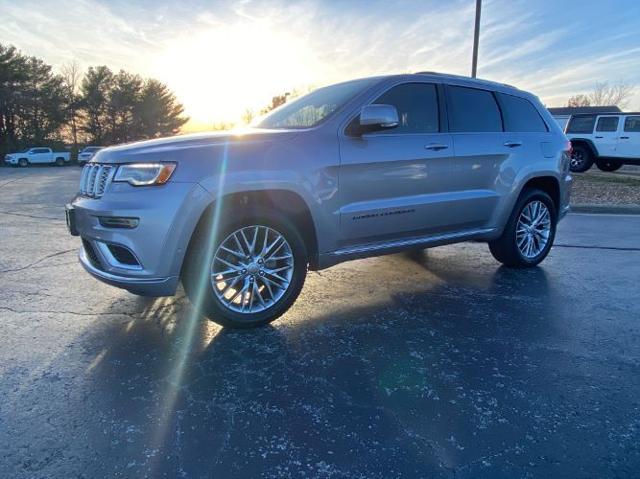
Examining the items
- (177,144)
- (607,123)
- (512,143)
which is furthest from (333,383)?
(607,123)

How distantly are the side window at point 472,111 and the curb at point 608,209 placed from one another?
5991 mm

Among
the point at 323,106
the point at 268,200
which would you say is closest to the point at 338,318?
the point at 268,200

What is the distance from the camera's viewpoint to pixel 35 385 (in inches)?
105

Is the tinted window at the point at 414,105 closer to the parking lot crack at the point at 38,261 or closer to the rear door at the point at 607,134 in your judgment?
the parking lot crack at the point at 38,261

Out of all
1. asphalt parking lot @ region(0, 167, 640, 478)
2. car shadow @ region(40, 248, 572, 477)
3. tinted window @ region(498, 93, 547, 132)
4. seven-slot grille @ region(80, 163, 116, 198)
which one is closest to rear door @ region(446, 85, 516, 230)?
tinted window @ region(498, 93, 547, 132)

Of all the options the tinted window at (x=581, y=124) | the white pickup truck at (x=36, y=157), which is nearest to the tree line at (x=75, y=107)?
the white pickup truck at (x=36, y=157)

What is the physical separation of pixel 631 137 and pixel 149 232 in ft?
59.9

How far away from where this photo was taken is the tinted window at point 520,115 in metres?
4.85

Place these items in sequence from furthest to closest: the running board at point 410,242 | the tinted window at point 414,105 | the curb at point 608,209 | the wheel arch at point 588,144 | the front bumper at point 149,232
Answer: the wheel arch at point 588,144 → the curb at point 608,209 → the tinted window at point 414,105 → the running board at point 410,242 → the front bumper at point 149,232

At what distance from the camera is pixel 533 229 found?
5.15 metres

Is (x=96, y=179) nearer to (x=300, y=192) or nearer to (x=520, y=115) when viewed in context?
(x=300, y=192)

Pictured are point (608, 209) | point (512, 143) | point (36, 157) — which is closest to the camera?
point (512, 143)

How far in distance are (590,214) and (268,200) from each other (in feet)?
27.4

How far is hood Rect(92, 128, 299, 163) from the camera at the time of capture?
3029 millimetres
